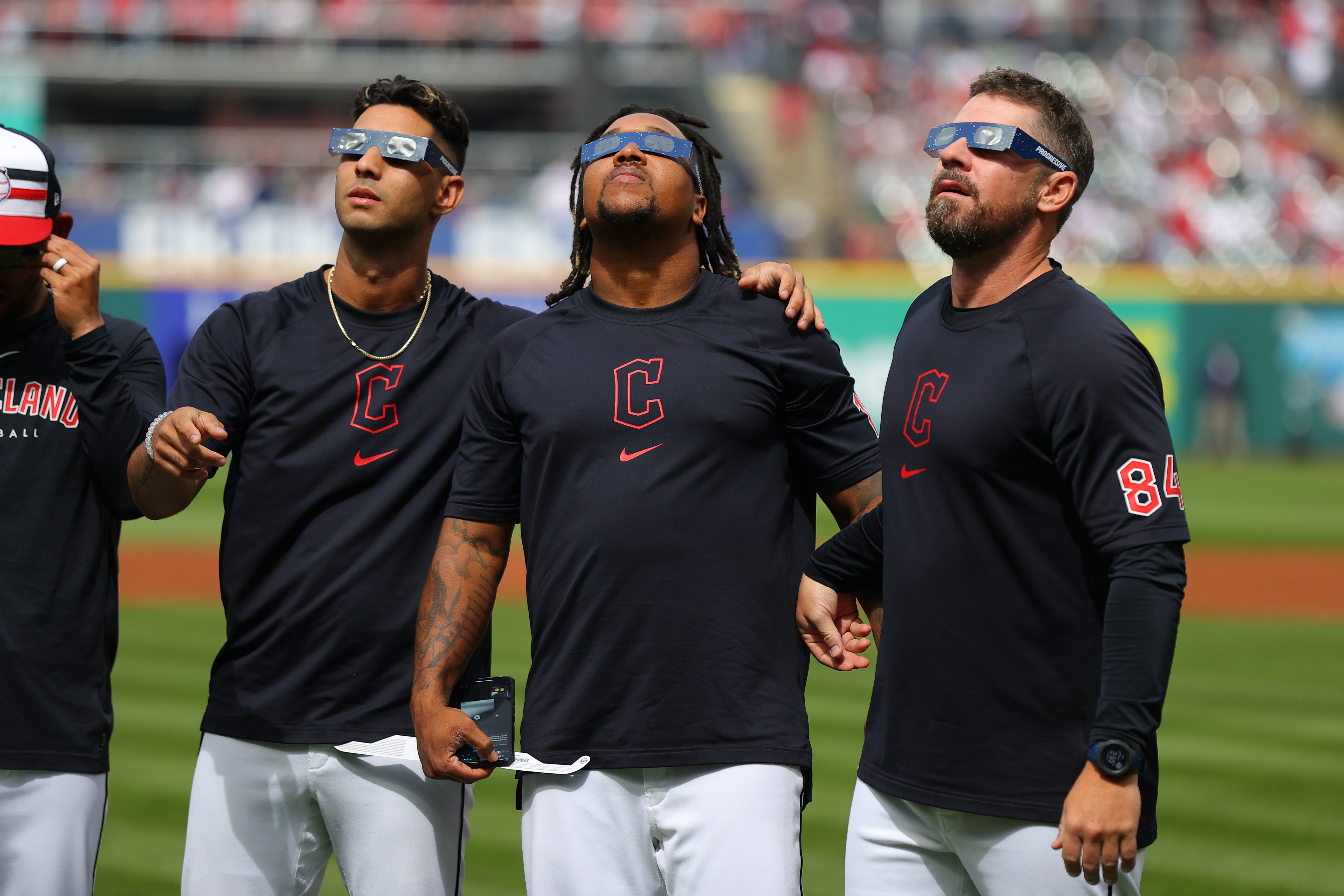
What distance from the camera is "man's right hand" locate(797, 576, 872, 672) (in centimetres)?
343

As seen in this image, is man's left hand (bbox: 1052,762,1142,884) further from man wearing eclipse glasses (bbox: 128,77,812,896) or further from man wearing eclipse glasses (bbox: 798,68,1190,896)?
man wearing eclipse glasses (bbox: 128,77,812,896)

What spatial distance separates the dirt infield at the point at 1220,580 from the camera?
13469 mm

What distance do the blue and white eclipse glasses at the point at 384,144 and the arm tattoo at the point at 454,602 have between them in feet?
3.34

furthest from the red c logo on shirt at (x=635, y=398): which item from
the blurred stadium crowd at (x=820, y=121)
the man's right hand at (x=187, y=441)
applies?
the blurred stadium crowd at (x=820, y=121)

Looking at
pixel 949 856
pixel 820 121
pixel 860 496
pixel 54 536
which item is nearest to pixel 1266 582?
pixel 860 496

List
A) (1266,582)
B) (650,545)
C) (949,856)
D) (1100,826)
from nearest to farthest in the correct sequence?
(1100,826) → (949,856) → (650,545) → (1266,582)

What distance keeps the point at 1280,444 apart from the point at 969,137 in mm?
25141

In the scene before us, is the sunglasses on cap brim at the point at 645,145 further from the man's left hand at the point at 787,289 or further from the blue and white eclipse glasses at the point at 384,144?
the blue and white eclipse glasses at the point at 384,144

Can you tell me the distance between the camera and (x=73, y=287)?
3.66m

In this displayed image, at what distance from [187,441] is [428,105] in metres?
1.18

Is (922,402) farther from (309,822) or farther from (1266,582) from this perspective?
(1266,582)

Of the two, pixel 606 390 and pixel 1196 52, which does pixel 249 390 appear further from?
pixel 1196 52

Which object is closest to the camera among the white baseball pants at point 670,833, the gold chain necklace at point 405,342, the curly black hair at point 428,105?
the white baseball pants at point 670,833

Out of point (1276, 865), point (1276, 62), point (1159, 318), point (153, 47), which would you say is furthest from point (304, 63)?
point (1276, 865)
